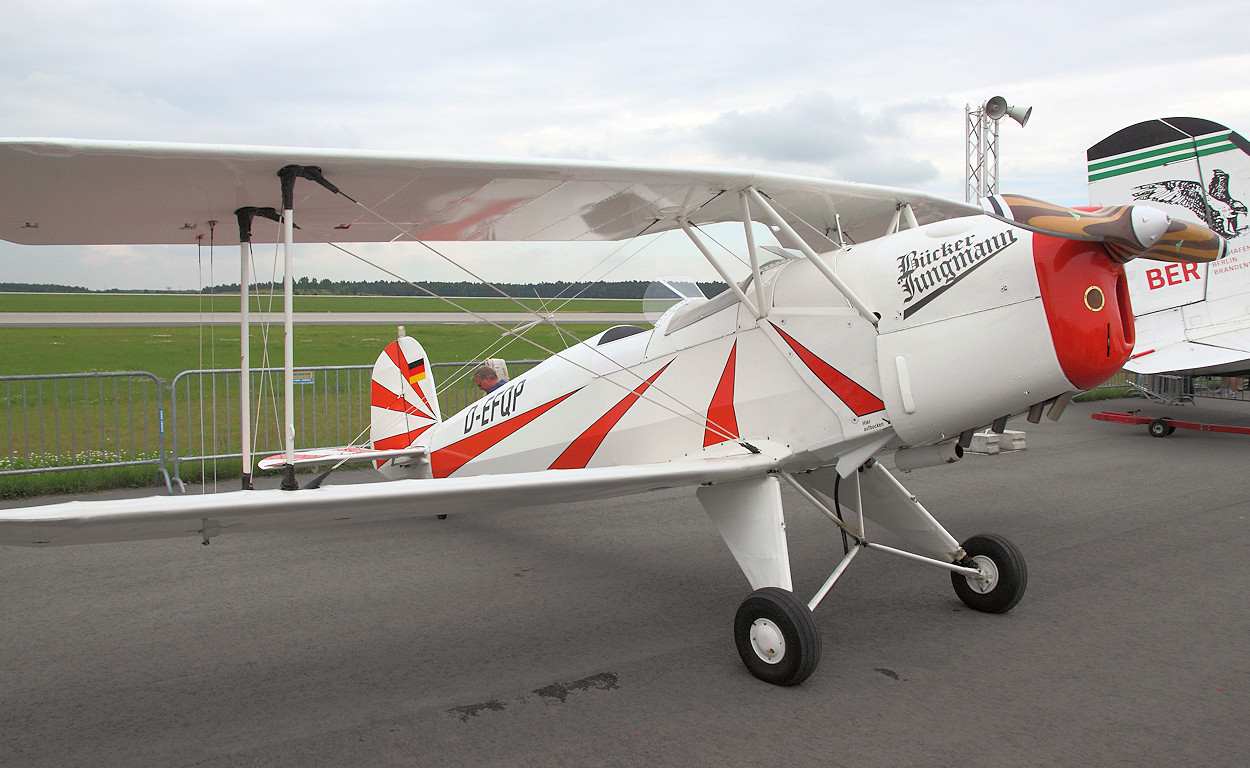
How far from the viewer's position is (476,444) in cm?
582

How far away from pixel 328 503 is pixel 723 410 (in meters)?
2.02

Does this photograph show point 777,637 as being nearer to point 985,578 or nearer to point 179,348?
point 985,578

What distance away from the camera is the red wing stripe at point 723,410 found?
414cm

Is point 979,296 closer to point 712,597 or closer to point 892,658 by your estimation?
point 892,658

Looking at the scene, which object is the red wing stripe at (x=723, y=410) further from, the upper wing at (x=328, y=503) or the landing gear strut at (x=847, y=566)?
the landing gear strut at (x=847, y=566)

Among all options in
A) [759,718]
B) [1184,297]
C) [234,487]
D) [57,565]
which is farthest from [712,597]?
[1184,297]

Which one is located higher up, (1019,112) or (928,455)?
(1019,112)

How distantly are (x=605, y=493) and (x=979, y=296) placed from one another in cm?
191

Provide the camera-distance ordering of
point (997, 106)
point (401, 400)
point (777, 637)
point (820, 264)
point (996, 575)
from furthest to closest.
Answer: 1. point (997, 106)
2. point (401, 400)
3. point (996, 575)
4. point (820, 264)
5. point (777, 637)

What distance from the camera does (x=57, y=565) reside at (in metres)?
5.33

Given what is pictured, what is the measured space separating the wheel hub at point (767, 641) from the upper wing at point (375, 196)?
2.08m

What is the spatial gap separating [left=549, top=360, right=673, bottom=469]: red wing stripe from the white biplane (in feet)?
0.05

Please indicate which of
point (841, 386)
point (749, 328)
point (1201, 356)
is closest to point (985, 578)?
point (841, 386)

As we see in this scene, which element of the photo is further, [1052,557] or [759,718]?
[1052,557]
